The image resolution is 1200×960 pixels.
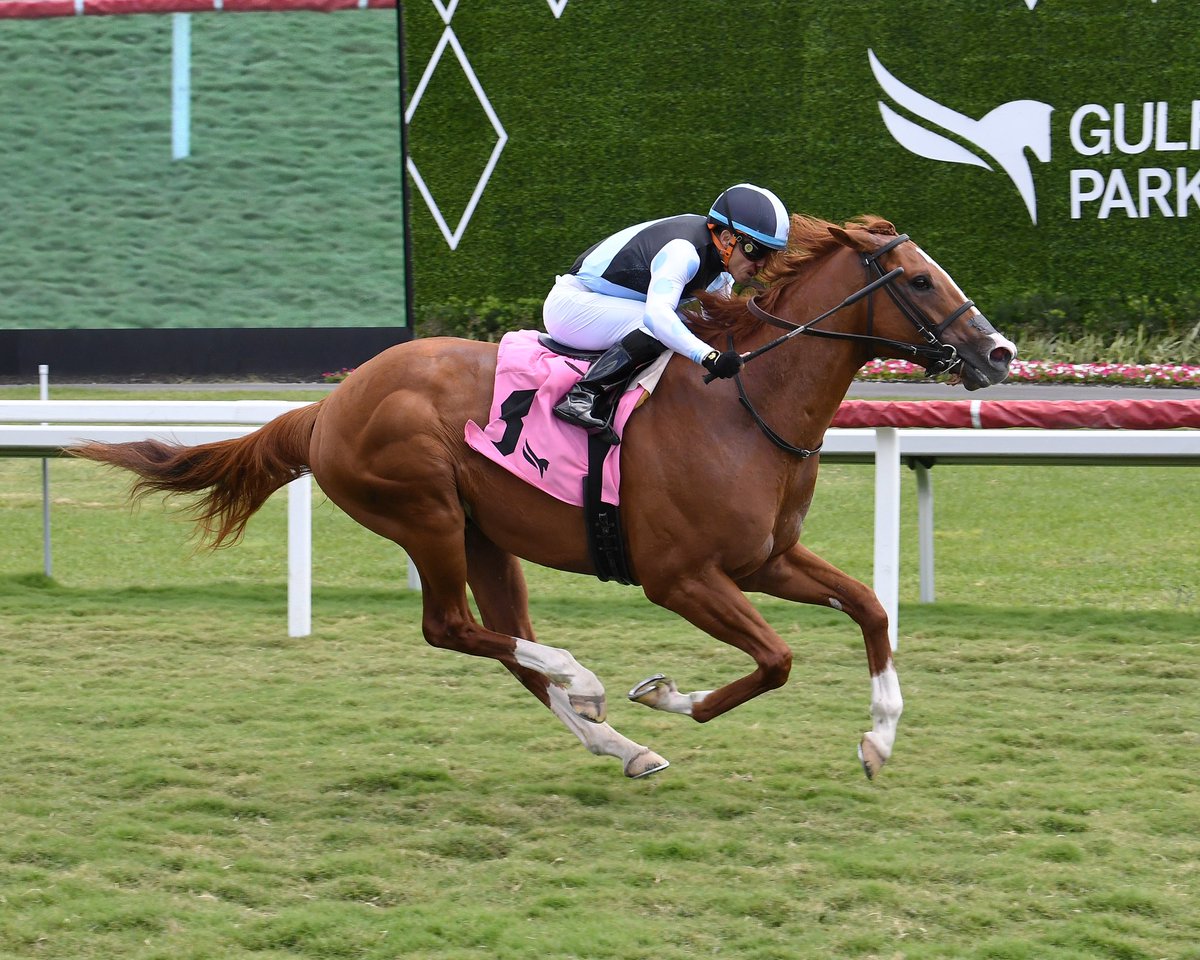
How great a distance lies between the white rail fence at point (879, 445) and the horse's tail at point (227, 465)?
0.88 meters

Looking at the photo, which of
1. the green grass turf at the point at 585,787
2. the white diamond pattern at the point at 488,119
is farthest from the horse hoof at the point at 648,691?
the white diamond pattern at the point at 488,119

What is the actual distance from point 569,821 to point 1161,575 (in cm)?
456

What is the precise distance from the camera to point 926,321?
4.03 m

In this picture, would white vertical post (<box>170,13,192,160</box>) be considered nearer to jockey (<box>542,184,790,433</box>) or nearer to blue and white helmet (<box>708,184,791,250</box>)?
jockey (<box>542,184,790,433</box>)

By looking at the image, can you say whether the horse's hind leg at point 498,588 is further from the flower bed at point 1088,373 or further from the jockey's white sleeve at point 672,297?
the flower bed at point 1088,373

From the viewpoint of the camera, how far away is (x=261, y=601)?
699 centimetres

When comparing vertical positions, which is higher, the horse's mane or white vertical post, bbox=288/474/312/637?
the horse's mane

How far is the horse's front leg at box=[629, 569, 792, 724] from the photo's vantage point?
4.04 m

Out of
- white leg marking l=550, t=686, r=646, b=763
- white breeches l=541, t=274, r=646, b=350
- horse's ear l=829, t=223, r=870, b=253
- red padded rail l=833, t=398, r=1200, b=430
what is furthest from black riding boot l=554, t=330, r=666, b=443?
red padded rail l=833, t=398, r=1200, b=430

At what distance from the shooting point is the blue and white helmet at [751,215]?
13.5 ft

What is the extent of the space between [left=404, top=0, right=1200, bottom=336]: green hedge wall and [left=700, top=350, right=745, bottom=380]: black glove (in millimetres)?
11324

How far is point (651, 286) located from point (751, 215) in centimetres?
36

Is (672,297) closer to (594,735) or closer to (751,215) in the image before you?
(751,215)

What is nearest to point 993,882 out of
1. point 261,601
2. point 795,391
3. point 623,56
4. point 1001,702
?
point 795,391
